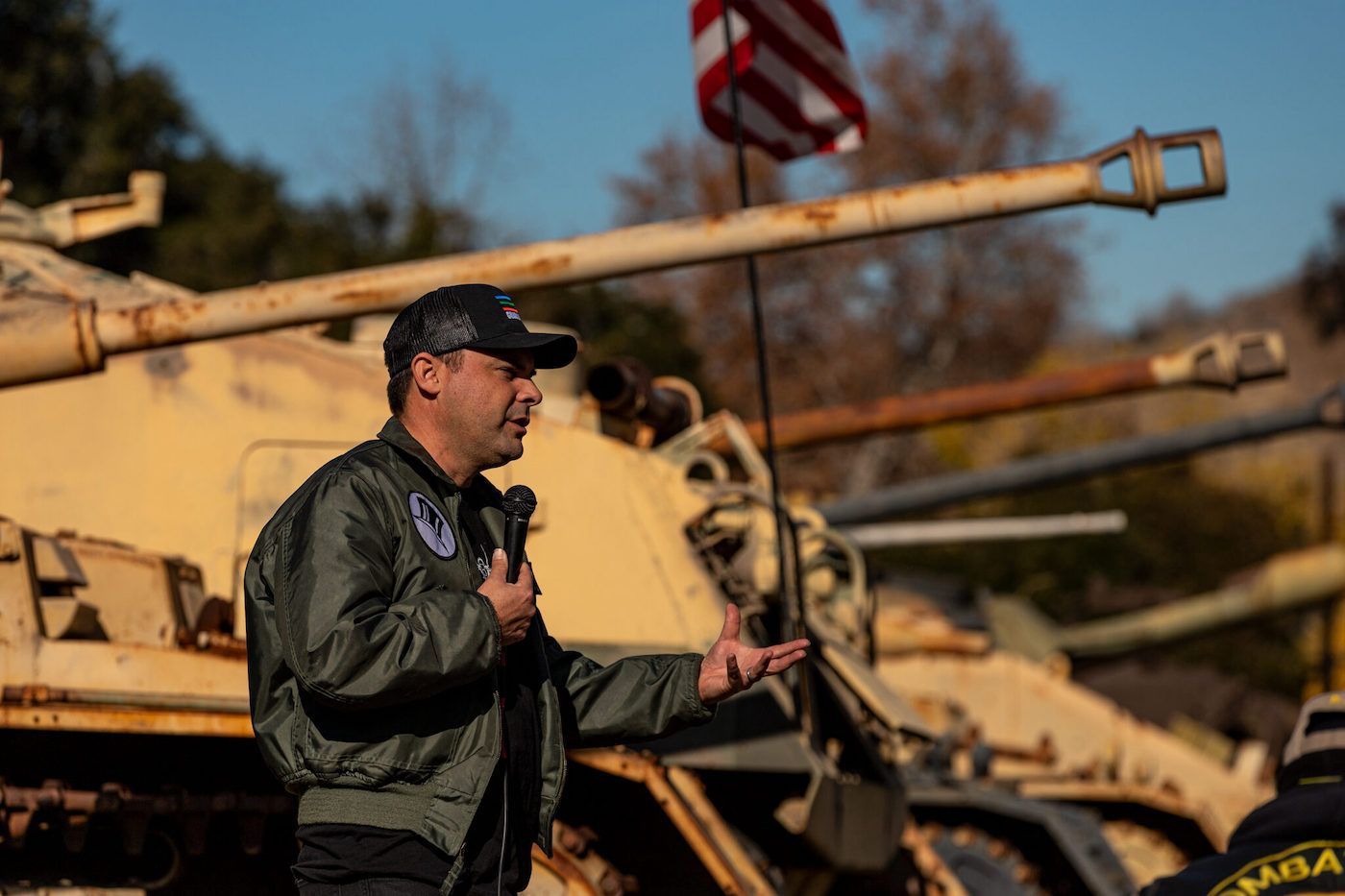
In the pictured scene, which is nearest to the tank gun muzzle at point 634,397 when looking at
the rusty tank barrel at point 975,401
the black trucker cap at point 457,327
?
the rusty tank barrel at point 975,401

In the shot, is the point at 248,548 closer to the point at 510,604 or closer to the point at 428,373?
the point at 428,373

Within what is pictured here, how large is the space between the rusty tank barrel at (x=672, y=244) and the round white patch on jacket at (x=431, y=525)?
275 cm

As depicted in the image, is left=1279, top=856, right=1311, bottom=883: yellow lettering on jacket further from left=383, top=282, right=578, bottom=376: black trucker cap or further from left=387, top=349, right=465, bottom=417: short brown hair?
left=387, top=349, right=465, bottom=417: short brown hair

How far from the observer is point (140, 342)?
5.77 m

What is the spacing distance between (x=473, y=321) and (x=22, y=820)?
2.55 meters

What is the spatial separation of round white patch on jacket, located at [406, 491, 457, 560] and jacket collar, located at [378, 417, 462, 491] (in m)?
0.07

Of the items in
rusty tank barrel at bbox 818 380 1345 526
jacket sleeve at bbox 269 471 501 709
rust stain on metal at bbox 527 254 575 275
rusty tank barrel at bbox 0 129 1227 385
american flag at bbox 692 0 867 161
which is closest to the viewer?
jacket sleeve at bbox 269 471 501 709

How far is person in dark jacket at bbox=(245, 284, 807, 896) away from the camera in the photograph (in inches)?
115

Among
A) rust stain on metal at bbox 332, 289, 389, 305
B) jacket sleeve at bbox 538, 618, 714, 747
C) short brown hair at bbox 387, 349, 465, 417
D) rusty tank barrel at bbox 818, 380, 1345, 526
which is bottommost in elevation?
rusty tank barrel at bbox 818, 380, 1345, 526

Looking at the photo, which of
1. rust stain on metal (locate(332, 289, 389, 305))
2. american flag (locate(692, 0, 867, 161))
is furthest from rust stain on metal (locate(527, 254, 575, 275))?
american flag (locate(692, 0, 867, 161))

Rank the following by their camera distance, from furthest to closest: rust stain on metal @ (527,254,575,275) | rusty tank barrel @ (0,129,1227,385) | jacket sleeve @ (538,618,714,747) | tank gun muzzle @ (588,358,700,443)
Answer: tank gun muzzle @ (588,358,700,443), rust stain on metal @ (527,254,575,275), rusty tank barrel @ (0,129,1227,385), jacket sleeve @ (538,618,714,747)

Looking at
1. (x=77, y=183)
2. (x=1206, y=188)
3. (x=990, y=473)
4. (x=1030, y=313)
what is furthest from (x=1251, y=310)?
(x=1206, y=188)

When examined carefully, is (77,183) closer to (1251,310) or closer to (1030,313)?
(1030,313)

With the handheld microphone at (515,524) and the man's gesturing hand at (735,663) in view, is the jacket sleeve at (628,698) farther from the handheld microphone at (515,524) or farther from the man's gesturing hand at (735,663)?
Answer: the handheld microphone at (515,524)
